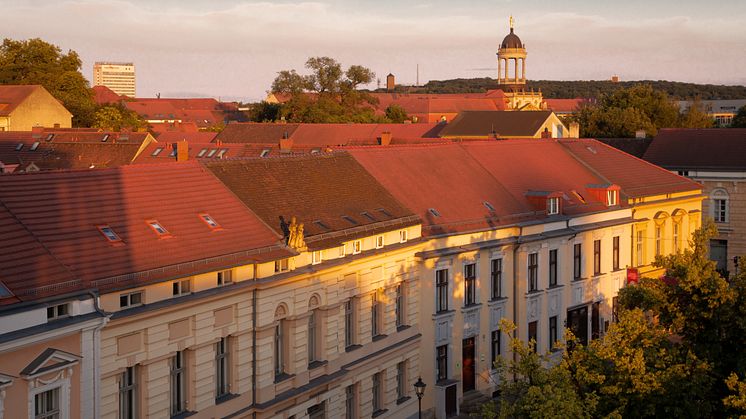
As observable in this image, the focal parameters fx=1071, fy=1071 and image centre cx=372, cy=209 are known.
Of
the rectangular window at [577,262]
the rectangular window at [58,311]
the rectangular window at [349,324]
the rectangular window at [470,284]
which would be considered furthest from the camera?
the rectangular window at [577,262]

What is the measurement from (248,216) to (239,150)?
26.5 metres

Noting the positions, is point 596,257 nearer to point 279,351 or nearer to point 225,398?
point 279,351

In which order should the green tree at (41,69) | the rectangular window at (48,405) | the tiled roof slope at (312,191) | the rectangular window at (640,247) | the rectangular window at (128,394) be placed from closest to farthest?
the rectangular window at (48,405), the rectangular window at (128,394), the tiled roof slope at (312,191), the rectangular window at (640,247), the green tree at (41,69)

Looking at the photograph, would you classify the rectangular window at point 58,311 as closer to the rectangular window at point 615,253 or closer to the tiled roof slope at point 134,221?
the tiled roof slope at point 134,221

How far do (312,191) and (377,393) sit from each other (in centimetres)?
643

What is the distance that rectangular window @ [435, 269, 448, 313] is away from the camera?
3559cm

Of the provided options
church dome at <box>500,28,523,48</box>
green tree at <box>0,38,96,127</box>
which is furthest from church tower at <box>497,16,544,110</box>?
green tree at <box>0,38,96,127</box>

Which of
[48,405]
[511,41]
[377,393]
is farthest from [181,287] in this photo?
[511,41]

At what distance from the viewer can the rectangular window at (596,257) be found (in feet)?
143

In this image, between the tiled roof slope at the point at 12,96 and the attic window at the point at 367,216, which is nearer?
the attic window at the point at 367,216

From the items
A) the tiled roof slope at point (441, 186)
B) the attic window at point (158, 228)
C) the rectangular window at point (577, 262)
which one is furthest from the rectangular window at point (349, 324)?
the rectangular window at point (577, 262)

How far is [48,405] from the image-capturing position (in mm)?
20328

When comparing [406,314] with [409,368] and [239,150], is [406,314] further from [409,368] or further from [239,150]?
[239,150]

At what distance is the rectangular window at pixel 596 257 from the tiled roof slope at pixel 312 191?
1176 centimetres
